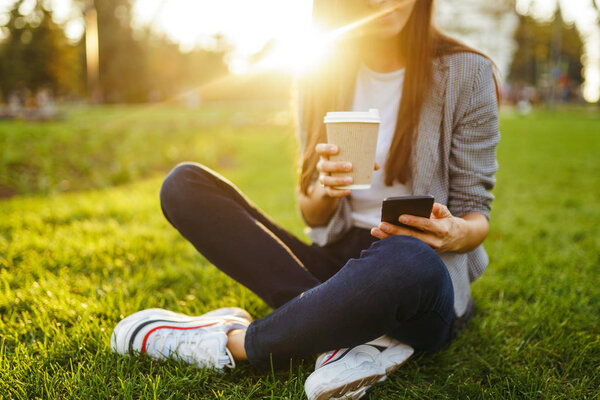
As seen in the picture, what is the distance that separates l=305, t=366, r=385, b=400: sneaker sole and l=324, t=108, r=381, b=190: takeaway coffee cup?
21.9 inches

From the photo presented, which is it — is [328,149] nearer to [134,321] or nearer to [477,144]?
[477,144]

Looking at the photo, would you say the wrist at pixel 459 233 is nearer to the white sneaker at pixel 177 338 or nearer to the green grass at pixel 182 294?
the green grass at pixel 182 294

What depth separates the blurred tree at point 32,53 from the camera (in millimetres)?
20297

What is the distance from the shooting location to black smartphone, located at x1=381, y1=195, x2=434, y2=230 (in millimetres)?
1203

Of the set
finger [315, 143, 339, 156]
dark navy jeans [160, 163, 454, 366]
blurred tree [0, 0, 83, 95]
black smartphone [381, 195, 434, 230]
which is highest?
blurred tree [0, 0, 83, 95]

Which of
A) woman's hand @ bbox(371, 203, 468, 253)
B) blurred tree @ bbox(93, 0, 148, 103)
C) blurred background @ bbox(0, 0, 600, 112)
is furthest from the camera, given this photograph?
blurred tree @ bbox(93, 0, 148, 103)

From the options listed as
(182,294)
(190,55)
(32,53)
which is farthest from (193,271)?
(190,55)

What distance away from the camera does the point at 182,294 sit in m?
2.14

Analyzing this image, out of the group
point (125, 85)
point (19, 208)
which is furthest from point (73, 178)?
point (125, 85)

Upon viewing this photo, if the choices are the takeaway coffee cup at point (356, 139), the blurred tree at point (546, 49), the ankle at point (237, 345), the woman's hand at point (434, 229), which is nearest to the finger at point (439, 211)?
the woman's hand at point (434, 229)

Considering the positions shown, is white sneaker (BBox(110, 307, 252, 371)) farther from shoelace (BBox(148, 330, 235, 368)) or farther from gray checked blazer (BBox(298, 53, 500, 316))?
gray checked blazer (BBox(298, 53, 500, 316))

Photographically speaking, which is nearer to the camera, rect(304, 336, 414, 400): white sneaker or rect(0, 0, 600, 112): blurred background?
rect(304, 336, 414, 400): white sneaker

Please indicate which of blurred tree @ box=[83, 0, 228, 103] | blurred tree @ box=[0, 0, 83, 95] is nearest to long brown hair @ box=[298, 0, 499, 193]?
blurred tree @ box=[0, 0, 83, 95]

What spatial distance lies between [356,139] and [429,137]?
427mm
